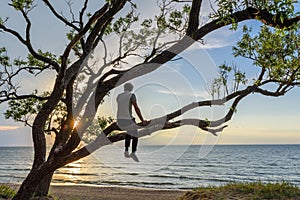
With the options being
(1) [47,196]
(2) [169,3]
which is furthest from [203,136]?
(1) [47,196]

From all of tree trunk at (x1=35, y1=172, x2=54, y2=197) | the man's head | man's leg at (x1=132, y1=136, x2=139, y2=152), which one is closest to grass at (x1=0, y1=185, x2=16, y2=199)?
tree trunk at (x1=35, y1=172, x2=54, y2=197)

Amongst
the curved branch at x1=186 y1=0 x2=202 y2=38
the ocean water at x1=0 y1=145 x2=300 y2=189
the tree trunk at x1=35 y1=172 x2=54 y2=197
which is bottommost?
the ocean water at x1=0 y1=145 x2=300 y2=189

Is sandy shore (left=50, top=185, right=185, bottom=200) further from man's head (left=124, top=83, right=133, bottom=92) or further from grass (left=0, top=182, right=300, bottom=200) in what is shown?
man's head (left=124, top=83, right=133, bottom=92)

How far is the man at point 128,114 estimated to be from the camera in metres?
7.67

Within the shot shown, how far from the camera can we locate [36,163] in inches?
391

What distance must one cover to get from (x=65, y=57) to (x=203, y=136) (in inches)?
145

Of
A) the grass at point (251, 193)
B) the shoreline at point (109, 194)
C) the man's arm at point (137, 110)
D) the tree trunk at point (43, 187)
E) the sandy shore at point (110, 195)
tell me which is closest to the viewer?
the man's arm at point (137, 110)

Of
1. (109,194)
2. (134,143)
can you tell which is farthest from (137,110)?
(109,194)

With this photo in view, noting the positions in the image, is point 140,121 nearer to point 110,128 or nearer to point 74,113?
point 110,128

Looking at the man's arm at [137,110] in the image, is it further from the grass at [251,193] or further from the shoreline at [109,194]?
the shoreline at [109,194]

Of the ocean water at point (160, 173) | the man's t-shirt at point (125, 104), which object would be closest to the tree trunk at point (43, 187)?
the ocean water at point (160, 173)

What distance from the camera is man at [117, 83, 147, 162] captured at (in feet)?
25.2

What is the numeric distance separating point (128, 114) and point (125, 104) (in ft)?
0.78

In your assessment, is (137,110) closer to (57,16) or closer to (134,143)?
(134,143)
